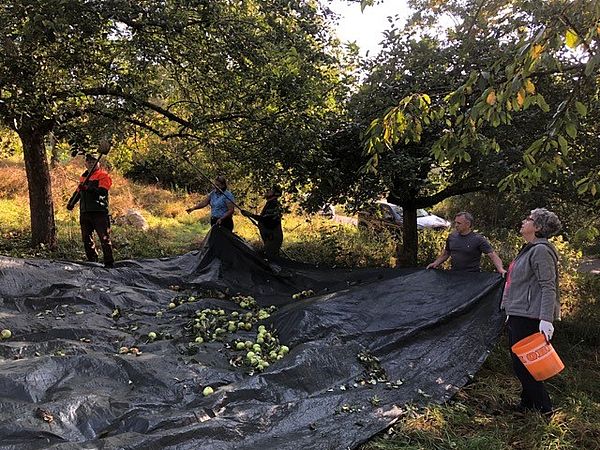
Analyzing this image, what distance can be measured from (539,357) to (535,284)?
1.64ft

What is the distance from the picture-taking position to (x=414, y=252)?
801 cm

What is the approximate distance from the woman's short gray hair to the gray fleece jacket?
0.23 feet

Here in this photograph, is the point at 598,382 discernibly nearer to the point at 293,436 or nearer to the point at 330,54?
the point at 293,436

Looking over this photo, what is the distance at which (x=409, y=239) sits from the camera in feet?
26.0

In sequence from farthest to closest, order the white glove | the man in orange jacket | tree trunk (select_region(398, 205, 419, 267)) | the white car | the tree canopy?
tree trunk (select_region(398, 205, 419, 267))
the white car
the man in orange jacket
the tree canopy
the white glove

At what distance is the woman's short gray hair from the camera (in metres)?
3.29

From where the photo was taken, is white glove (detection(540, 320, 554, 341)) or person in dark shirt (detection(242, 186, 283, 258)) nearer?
white glove (detection(540, 320, 554, 341))

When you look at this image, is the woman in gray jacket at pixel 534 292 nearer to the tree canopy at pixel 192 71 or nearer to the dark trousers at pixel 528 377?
the dark trousers at pixel 528 377

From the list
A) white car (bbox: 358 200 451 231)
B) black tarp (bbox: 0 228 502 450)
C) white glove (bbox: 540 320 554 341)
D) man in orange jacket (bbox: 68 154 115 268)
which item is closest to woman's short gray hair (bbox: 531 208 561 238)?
white glove (bbox: 540 320 554 341)

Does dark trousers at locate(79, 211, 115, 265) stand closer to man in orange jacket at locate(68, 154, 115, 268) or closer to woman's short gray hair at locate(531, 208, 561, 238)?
man in orange jacket at locate(68, 154, 115, 268)

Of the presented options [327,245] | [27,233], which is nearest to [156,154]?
[27,233]

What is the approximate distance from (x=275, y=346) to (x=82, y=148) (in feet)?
11.3

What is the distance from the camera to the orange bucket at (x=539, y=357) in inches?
127

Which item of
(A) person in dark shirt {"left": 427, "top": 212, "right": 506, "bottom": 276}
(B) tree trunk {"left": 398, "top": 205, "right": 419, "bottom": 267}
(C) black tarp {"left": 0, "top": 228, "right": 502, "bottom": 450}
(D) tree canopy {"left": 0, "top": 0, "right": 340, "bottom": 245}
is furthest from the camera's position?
(B) tree trunk {"left": 398, "top": 205, "right": 419, "bottom": 267}
